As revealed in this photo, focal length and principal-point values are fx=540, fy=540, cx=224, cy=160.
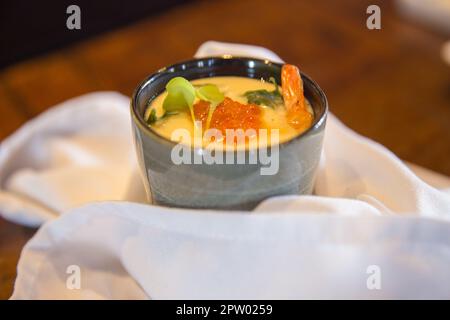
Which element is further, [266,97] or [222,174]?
[266,97]

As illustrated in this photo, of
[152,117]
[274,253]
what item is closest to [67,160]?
[152,117]

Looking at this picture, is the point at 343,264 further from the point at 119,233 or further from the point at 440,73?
the point at 440,73

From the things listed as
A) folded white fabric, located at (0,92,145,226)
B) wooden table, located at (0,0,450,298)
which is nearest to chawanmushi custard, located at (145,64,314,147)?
folded white fabric, located at (0,92,145,226)

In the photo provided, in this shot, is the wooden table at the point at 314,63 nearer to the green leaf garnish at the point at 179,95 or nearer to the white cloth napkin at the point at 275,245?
the white cloth napkin at the point at 275,245

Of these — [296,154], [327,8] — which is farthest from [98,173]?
[327,8]

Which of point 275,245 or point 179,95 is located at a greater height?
point 179,95

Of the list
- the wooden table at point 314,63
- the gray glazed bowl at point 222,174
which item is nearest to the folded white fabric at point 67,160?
the wooden table at point 314,63

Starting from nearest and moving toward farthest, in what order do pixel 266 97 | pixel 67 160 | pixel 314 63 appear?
pixel 266 97, pixel 67 160, pixel 314 63

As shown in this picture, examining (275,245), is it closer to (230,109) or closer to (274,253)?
(274,253)

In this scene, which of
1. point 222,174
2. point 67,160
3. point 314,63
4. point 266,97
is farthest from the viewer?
point 314,63
